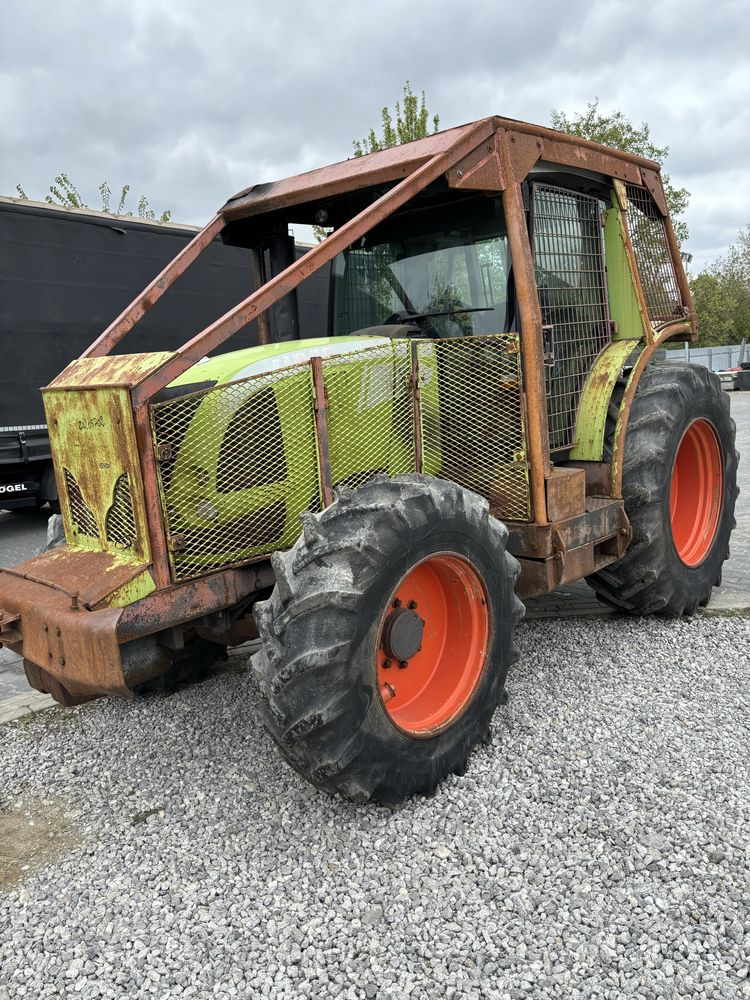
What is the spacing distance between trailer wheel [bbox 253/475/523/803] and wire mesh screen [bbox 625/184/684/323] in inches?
87.7

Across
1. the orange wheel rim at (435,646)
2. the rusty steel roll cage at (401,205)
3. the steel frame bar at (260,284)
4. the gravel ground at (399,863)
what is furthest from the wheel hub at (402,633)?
the steel frame bar at (260,284)

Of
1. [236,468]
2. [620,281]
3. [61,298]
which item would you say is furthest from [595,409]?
[61,298]

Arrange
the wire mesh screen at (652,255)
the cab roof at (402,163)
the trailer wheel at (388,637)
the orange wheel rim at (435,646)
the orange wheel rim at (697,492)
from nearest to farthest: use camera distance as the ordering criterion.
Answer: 1. the trailer wheel at (388,637)
2. the orange wheel rim at (435,646)
3. the cab roof at (402,163)
4. the wire mesh screen at (652,255)
5. the orange wheel rim at (697,492)

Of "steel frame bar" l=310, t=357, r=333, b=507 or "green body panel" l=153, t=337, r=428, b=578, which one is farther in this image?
"steel frame bar" l=310, t=357, r=333, b=507

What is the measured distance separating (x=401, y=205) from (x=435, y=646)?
1.89m

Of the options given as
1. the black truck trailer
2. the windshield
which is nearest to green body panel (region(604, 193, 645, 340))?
the windshield

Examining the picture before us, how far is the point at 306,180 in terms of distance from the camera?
3861 mm

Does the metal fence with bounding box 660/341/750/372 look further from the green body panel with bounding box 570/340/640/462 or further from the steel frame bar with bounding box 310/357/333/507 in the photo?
the steel frame bar with bounding box 310/357/333/507

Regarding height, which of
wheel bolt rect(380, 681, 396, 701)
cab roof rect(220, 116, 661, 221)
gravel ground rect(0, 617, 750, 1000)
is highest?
cab roof rect(220, 116, 661, 221)

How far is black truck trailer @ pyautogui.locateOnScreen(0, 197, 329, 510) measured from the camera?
8.02m

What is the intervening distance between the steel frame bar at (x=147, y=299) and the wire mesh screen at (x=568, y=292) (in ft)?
5.25

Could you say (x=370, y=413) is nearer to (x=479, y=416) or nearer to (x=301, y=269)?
(x=479, y=416)

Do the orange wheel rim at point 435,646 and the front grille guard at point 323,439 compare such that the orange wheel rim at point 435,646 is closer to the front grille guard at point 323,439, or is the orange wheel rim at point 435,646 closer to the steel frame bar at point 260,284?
the front grille guard at point 323,439

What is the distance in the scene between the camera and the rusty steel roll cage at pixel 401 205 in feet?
9.19
